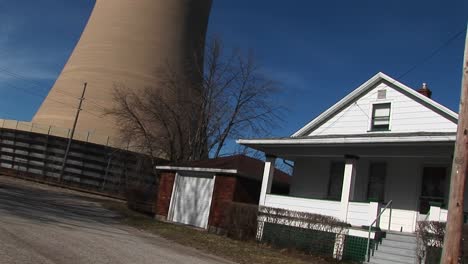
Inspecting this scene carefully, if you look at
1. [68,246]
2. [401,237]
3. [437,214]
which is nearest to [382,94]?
[437,214]

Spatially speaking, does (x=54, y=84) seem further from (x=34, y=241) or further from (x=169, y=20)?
(x=34, y=241)

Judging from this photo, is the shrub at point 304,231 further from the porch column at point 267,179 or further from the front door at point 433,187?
the front door at point 433,187

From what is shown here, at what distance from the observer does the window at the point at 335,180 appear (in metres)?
17.3

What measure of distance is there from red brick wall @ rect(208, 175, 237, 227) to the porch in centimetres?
124

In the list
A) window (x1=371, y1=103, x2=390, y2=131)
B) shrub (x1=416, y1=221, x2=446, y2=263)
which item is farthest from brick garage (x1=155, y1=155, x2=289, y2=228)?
shrub (x1=416, y1=221, x2=446, y2=263)

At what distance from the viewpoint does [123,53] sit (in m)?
32.9

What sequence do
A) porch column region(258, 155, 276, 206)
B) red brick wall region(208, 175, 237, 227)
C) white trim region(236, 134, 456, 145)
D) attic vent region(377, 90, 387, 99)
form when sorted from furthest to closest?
1. red brick wall region(208, 175, 237, 227)
2. porch column region(258, 155, 276, 206)
3. attic vent region(377, 90, 387, 99)
4. white trim region(236, 134, 456, 145)

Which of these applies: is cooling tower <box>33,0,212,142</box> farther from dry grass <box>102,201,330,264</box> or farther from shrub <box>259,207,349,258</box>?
shrub <box>259,207,349,258</box>

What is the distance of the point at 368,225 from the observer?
13.9m

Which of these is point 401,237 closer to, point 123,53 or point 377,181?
point 377,181

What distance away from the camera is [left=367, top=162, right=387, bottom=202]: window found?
1599 cm

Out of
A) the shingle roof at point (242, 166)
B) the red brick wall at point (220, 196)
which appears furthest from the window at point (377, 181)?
the red brick wall at point (220, 196)

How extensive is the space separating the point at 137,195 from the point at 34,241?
56.9 feet

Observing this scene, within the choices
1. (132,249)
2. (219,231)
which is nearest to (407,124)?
(219,231)
